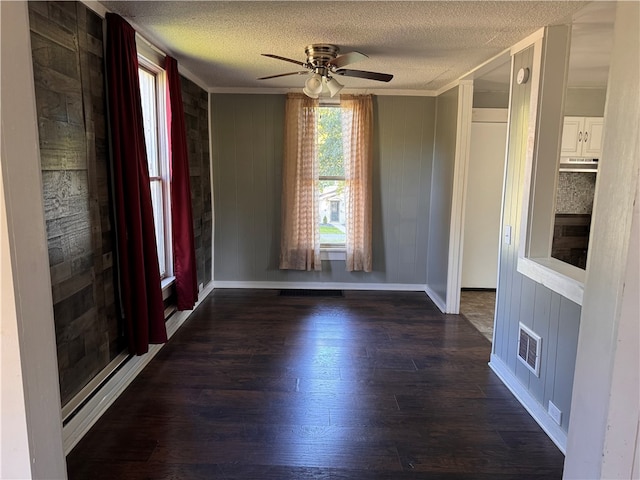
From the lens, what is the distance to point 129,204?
2.62 meters

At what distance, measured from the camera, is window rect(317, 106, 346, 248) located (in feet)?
16.0

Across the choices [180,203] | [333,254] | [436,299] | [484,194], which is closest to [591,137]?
[484,194]

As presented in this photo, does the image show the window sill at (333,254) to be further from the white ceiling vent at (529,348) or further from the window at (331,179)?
the white ceiling vent at (529,348)

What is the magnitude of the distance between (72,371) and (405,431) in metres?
1.81

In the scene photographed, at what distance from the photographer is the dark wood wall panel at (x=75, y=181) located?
76.3 inches

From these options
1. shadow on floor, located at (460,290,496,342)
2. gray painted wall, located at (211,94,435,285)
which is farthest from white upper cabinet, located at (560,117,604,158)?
shadow on floor, located at (460,290,496,342)

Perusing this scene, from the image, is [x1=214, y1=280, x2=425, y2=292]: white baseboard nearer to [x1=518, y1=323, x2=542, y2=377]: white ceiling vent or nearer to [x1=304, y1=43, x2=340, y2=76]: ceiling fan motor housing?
[x1=518, y1=323, x2=542, y2=377]: white ceiling vent

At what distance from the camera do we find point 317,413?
2.52 m

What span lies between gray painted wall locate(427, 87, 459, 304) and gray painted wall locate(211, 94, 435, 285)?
146mm

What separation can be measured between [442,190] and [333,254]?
1483 mm

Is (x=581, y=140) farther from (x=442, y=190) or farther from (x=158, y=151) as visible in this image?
(x=158, y=151)

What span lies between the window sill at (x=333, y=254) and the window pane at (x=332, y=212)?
96mm

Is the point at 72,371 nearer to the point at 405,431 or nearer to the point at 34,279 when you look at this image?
the point at 34,279

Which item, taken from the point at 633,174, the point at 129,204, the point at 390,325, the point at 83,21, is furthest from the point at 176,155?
the point at 633,174
